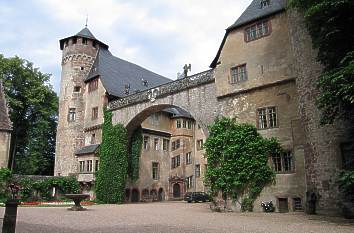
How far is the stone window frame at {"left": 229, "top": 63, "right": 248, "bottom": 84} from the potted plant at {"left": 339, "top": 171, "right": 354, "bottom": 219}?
916 centimetres

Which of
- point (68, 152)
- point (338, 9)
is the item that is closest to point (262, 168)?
point (338, 9)

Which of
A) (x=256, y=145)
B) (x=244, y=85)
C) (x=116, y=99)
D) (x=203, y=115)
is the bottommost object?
(x=256, y=145)

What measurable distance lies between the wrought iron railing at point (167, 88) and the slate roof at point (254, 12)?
1.02 metres

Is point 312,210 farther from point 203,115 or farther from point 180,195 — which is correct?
point 180,195

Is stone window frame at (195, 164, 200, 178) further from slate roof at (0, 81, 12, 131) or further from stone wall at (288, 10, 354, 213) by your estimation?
stone wall at (288, 10, 354, 213)

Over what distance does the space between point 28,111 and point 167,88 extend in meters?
22.5

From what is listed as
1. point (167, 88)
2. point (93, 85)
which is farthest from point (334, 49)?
point (93, 85)

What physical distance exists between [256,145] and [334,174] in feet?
15.8

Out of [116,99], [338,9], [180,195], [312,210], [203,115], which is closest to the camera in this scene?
[338,9]

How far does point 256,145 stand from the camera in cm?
1867

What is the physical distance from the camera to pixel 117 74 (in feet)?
119

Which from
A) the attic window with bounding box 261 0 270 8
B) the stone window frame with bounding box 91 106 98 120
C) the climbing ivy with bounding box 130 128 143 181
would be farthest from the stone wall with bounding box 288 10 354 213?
the stone window frame with bounding box 91 106 98 120

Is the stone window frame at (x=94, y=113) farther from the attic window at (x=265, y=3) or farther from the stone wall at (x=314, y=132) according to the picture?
the stone wall at (x=314, y=132)

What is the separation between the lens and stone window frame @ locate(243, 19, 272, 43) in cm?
1975
